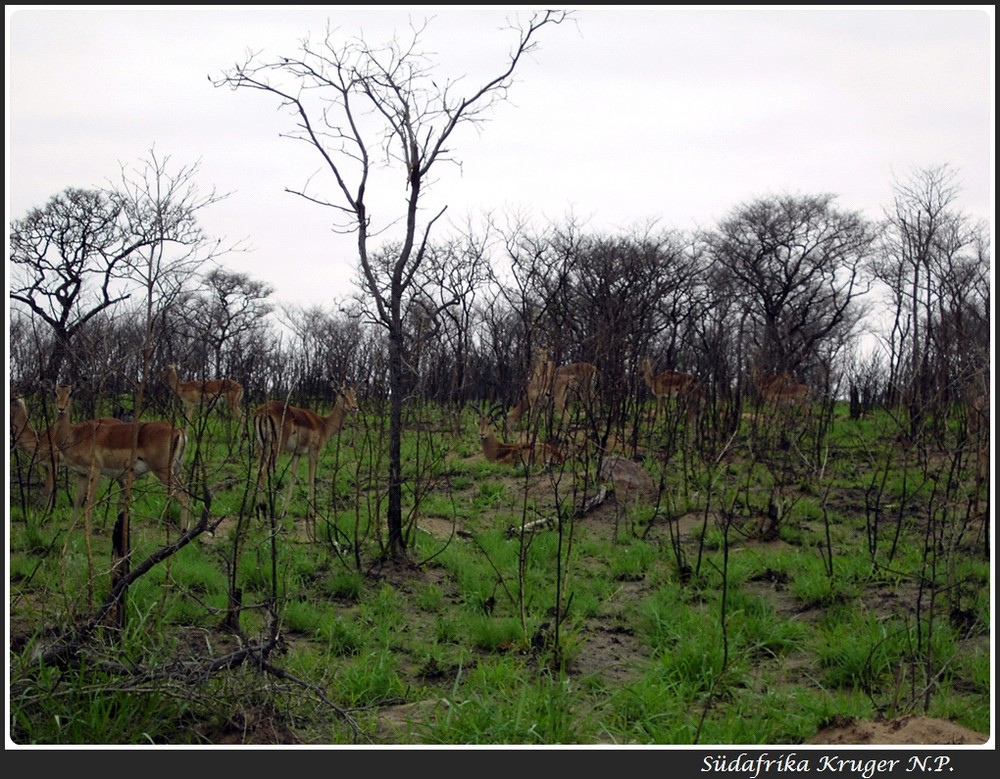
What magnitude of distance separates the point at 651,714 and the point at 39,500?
6730 millimetres

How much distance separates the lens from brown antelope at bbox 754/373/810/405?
12.7 metres

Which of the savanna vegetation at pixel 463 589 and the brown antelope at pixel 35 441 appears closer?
the savanna vegetation at pixel 463 589

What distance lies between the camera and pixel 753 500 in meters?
10.1

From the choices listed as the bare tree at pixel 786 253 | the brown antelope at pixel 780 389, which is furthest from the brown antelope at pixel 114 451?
the bare tree at pixel 786 253

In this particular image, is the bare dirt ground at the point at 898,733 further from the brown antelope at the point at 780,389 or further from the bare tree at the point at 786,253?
the bare tree at the point at 786,253

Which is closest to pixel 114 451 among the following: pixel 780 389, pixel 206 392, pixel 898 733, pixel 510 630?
pixel 510 630

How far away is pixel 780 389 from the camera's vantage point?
471 inches

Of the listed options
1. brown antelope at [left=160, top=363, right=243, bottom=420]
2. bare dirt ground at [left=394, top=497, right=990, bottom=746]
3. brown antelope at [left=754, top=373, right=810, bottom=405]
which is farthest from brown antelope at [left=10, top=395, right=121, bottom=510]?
brown antelope at [left=754, top=373, right=810, bottom=405]

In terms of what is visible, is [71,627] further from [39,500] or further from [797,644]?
[39,500]

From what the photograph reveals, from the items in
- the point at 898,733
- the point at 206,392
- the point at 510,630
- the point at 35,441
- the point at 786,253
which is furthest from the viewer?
the point at 786,253

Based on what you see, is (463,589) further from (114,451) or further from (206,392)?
(206,392)

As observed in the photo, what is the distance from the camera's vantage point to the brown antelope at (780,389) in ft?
41.7

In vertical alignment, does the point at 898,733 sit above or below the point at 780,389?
below

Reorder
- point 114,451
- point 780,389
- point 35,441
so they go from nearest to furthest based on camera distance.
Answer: point 114,451, point 35,441, point 780,389
